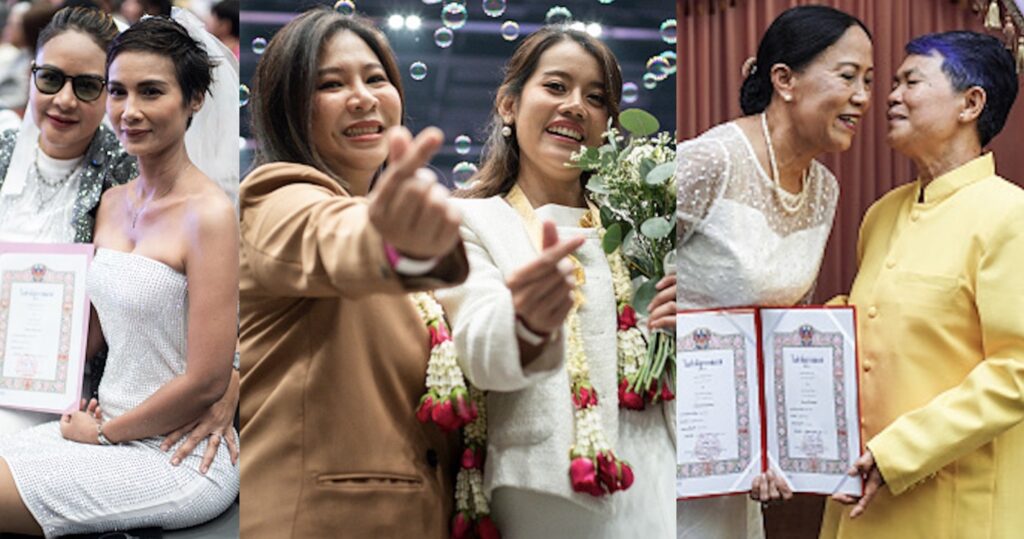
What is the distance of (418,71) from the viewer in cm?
194

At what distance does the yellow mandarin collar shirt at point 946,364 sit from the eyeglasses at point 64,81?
5.00 ft

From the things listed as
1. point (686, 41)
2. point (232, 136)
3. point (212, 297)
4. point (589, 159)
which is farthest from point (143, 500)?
point (686, 41)

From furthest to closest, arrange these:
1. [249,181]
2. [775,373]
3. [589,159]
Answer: [775,373], [589,159], [249,181]

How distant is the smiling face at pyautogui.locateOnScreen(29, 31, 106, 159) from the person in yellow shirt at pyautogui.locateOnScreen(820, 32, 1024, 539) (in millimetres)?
1529

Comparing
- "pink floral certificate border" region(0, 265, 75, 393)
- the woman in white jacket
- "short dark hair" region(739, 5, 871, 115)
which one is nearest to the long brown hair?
the woman in white jacket

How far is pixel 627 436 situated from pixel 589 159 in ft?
1.68

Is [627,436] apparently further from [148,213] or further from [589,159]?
[148,213]

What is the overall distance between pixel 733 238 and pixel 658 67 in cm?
36

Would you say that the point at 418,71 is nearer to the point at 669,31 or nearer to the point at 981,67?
the point at 669,31

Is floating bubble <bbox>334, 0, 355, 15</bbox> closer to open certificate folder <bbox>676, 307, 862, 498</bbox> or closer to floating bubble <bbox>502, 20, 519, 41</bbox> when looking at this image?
floating bubble <bbox>502, 20, 519, 41</bbox>

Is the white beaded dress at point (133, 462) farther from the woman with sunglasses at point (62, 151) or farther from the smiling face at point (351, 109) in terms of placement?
the smiling face at point (351, 109)

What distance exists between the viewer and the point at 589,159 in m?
1.97

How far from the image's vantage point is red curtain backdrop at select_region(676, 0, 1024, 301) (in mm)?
2240

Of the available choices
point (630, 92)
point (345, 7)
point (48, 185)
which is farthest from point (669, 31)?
point (48, 185)
